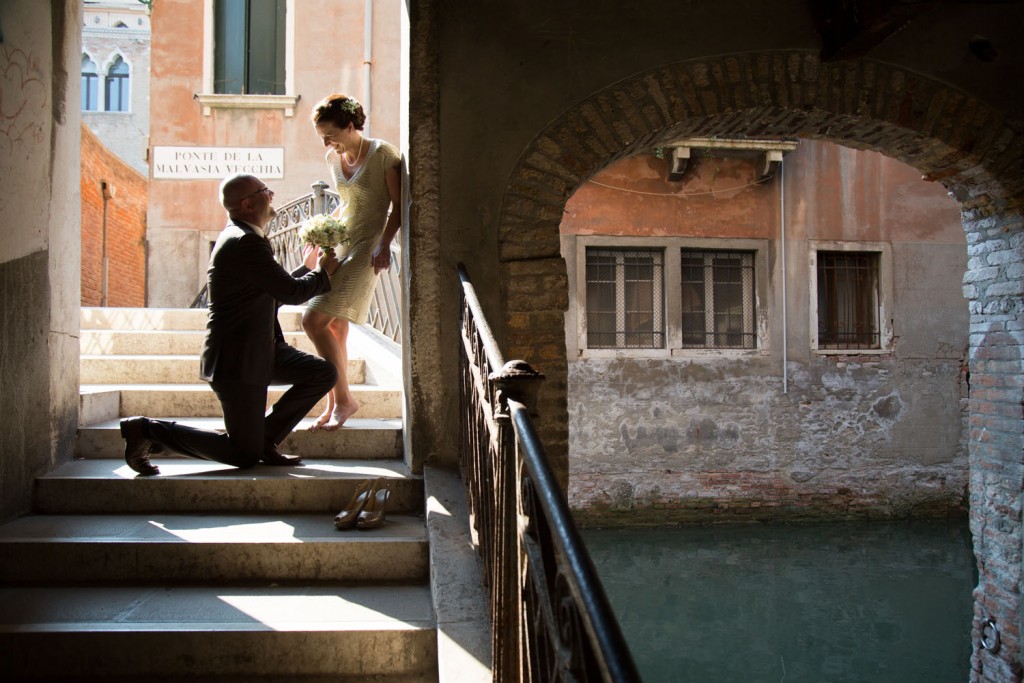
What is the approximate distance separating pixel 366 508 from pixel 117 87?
31191 mm

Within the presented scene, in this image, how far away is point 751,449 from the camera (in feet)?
33.9

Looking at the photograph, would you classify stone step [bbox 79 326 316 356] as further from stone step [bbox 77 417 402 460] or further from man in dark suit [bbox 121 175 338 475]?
man in dark suit [bbox 121 175 338 475]

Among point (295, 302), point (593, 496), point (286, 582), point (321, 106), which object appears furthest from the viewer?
point (593, 496)

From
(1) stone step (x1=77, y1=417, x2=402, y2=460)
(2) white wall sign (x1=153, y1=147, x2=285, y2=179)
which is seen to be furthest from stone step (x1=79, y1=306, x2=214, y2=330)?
(2) white wall sign (x1=153, y1=147, x2=285, y2=179)

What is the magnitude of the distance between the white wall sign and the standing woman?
8.41 meters

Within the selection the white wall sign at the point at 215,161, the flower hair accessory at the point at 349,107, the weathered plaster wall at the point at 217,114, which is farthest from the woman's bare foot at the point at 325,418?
the white wall sign at the point at 215,161

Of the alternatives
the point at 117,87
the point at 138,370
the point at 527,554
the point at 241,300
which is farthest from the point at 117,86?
the point at 527,554

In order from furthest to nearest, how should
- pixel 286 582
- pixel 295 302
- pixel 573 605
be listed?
pixel 295 302 → pixel 286 582 → pixel 573 605

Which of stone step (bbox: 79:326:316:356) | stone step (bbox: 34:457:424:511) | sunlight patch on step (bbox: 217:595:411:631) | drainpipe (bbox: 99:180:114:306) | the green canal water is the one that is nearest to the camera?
sunlight patch on step (bbox: 217:595:411:631)

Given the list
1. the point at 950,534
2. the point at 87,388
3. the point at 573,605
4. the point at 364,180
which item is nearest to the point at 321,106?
the point at 364,180

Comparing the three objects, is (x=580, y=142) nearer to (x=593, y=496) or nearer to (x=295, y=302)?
(x=295, y=302)

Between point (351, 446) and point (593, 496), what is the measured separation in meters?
6.04

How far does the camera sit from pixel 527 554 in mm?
1885

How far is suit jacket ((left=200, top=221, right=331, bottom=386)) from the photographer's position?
369cm
